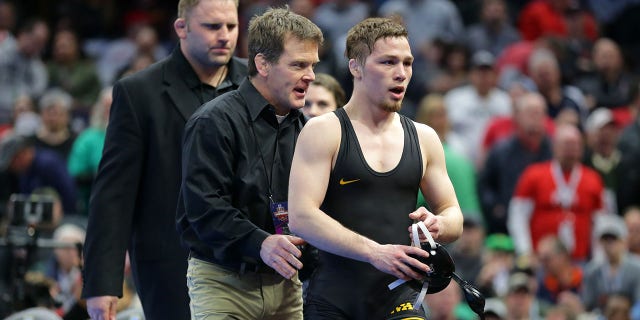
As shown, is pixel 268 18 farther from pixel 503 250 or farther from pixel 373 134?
pixel 503 250

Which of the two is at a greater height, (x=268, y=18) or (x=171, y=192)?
(x=268, y=18)

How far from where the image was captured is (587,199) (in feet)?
35.8

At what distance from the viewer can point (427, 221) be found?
4.72 metres

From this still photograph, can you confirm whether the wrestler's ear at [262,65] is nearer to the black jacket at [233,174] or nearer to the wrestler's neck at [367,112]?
the black jacket at [233,174]

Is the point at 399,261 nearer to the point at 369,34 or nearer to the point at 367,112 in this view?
the point at 367,112

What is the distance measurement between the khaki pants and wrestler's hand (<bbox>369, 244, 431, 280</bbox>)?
0.71m

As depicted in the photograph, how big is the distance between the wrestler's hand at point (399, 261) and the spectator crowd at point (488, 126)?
3448mm

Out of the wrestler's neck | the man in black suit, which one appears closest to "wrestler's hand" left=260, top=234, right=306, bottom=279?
the wrestler's neck

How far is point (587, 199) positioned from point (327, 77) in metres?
4.64

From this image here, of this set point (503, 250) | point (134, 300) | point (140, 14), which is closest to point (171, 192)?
point (134, 300)

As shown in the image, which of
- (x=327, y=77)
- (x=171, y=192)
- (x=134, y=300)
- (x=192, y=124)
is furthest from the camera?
(x=134, y=300)

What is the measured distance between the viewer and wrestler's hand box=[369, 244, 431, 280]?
4578 mm

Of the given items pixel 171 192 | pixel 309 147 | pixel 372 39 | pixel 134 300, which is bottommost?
pixel 134 300

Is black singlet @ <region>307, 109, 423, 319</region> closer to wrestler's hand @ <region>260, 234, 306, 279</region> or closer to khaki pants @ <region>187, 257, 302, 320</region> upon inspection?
wrestler's hand @ <region>260, 234, 306, 279</region>
